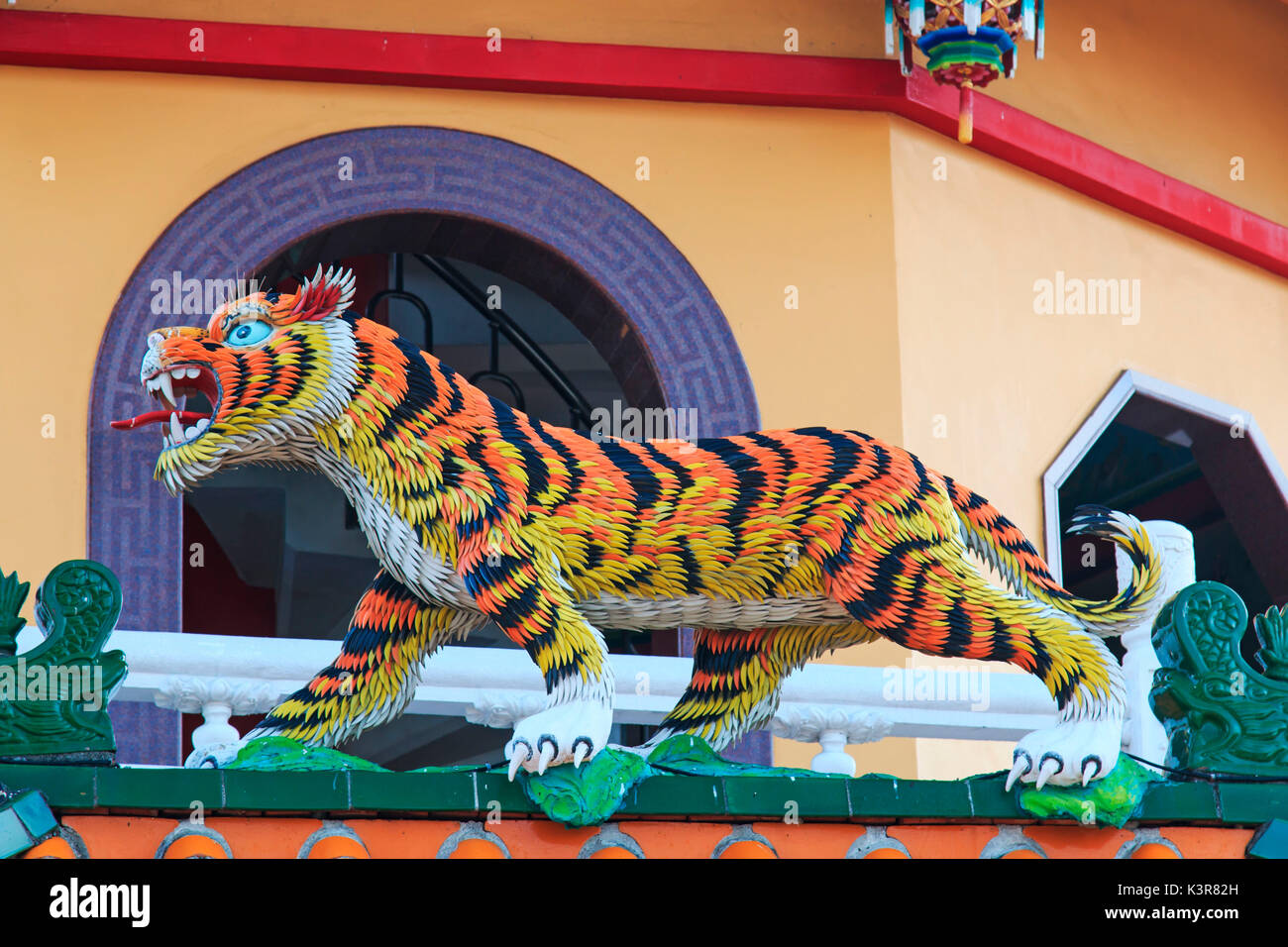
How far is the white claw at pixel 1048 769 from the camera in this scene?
4281 mm

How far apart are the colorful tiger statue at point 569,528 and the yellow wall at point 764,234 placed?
2.22 metres

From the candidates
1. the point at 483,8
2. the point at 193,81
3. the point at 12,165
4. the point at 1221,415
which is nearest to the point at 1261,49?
the point at 1221,415

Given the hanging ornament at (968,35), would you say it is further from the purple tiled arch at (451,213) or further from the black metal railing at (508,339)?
the black metal railing at (508,339)

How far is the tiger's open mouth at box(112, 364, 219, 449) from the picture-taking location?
14.5 ft

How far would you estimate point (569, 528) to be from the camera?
4.36 meters

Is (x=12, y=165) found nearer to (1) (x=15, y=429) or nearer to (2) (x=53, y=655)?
(1) (x=15, y=429)

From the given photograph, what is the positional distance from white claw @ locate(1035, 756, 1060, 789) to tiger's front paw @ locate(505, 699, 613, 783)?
0.97 m

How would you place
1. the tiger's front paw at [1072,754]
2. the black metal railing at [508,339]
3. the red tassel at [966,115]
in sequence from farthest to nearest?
1. the black metal railing at [508,339]
2. the red tassel at [966,115]
3. the tiger's front paw at [1072,754]

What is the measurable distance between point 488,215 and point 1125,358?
266 cm

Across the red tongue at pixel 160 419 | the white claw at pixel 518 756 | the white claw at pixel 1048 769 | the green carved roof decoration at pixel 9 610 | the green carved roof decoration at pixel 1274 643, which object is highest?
the red tongue at pixel 160 419

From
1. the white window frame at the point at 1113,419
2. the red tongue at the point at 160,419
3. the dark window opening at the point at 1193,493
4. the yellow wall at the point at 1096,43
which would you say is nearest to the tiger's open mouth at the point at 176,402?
the red tongue at the point at 160,419

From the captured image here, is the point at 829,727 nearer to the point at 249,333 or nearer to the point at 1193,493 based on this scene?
the point at 249,333

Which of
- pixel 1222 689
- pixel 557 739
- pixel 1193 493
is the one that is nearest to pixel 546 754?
pixel 557 739

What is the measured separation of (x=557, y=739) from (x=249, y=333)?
1198mm
